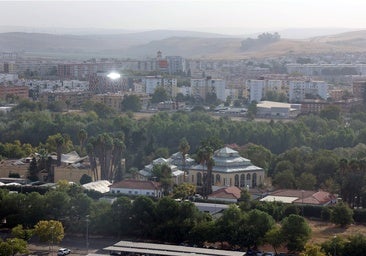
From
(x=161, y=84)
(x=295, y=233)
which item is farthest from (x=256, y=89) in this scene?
(x=295, y=233)

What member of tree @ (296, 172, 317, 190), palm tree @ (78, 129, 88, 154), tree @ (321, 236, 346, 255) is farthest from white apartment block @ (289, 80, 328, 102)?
tree @ (321, 236, 346, 255)

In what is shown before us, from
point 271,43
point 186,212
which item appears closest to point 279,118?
point 186,212

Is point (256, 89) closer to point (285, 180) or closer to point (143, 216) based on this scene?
point (285, 180)

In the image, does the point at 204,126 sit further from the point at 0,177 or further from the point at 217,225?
the point at 217,225

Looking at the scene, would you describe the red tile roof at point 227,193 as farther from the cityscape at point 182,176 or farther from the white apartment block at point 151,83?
the white apartment block at point 151,83

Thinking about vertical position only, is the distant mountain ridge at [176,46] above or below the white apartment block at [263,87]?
below

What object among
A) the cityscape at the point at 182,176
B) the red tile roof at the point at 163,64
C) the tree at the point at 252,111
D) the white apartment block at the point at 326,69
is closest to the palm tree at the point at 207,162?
the cityscape at the point at 182,176

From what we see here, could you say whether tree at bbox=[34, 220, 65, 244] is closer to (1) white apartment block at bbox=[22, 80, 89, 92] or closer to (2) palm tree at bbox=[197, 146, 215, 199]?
(2) palm tree at bbox=[197, 146, 215, 199]
